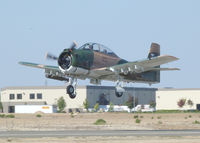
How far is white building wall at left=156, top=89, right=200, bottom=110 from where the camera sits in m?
156

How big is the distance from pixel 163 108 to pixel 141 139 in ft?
419

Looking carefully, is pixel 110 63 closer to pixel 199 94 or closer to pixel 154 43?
pixel 154 43

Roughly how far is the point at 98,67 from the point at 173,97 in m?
122

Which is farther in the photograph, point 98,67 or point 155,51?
point 155,51

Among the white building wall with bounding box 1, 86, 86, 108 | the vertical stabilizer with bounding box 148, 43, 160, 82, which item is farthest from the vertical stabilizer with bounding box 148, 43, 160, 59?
the white building wall with bounding box 1, 86, 86, 108

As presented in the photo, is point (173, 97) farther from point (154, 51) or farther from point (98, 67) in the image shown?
point (98, 67)

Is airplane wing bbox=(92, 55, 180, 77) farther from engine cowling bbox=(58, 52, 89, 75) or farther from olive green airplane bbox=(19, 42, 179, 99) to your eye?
engine cowling bbox=(58, 52, 89, 75)

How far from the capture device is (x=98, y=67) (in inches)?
1607

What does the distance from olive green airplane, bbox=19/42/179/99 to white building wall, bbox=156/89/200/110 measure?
11385cm

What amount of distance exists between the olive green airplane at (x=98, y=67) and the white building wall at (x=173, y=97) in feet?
374

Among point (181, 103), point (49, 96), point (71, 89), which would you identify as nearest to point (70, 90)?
point (71, 89)

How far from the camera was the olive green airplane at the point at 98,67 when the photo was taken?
39.5 meters

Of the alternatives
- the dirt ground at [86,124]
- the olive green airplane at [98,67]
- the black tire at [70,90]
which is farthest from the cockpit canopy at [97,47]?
the dirt ground at [86,124]

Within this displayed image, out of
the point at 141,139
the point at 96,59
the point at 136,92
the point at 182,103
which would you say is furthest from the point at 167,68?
the point at 136,92
